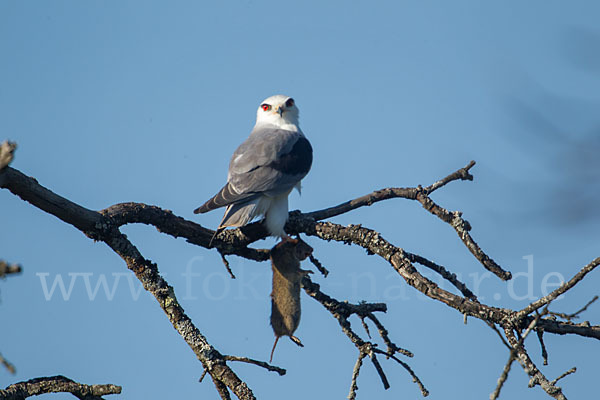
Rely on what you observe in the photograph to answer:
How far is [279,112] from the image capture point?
7.01 meters

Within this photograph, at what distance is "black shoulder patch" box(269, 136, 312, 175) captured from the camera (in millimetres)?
5492

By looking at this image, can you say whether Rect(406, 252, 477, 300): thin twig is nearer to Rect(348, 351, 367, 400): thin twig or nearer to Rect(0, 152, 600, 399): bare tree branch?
Rect(0, 152, 600, 399): bare tree branch

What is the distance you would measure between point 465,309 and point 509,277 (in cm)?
59

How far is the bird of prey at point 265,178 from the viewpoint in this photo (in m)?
4.87

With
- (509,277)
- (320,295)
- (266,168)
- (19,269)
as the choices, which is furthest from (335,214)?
(19,269)

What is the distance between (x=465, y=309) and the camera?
132 inches

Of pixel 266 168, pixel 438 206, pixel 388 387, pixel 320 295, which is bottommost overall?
pixel 388 387

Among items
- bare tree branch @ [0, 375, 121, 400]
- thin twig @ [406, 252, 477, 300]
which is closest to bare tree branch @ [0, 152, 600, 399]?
thin twig @ [406, 252, 477, 300]

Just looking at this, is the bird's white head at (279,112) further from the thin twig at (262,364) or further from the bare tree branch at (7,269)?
the bare tree branch at (7,269)

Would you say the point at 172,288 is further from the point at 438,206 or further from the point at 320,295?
the point at 438,206

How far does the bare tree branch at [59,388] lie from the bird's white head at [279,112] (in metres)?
4.13

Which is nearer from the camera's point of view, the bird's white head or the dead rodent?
the dead rodent

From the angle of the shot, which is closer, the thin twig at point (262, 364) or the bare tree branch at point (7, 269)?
the bare tree branch at point (7, 269)

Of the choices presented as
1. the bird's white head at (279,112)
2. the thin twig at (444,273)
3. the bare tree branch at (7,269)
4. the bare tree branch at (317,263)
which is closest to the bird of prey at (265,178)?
the bare tree branch at (317,263)
